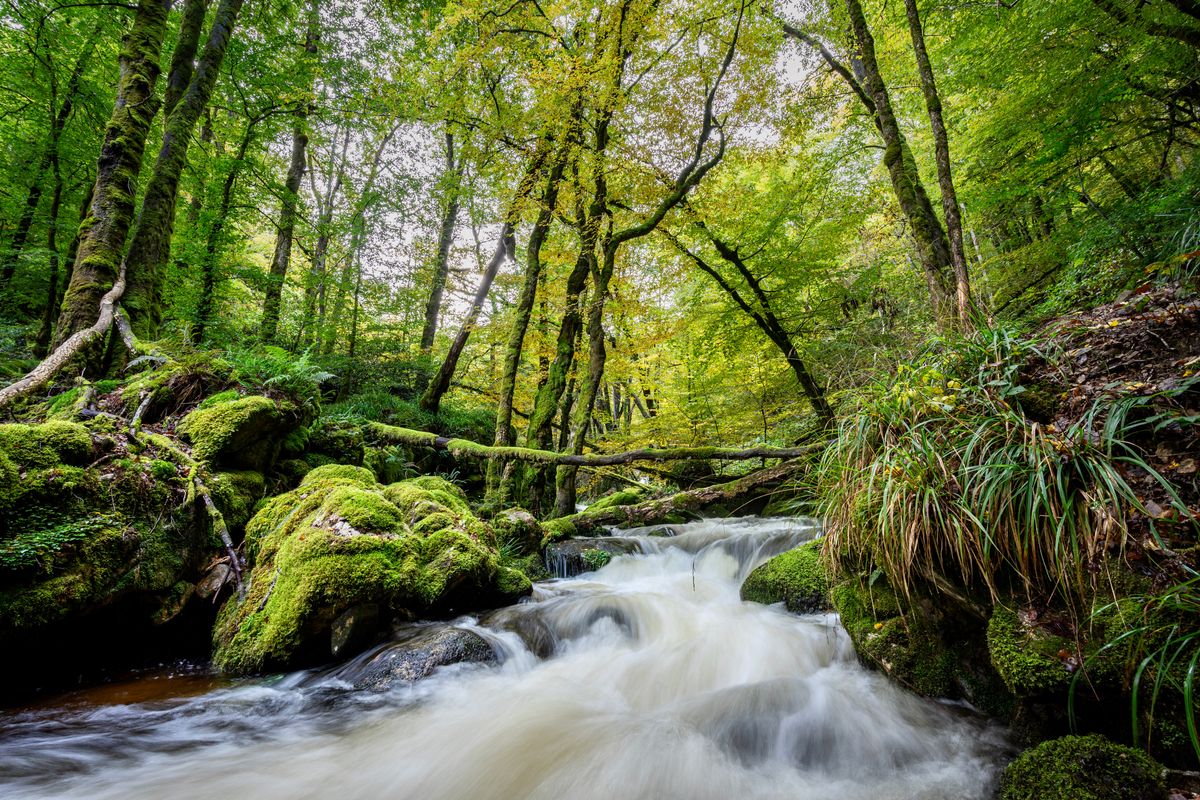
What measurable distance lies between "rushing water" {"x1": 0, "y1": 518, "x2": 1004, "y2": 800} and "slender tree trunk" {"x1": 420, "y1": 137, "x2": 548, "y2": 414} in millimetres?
7829

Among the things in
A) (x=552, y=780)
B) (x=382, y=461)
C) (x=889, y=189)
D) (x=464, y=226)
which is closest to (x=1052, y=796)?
(x=552, y=780)

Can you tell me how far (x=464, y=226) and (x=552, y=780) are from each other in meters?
14.5

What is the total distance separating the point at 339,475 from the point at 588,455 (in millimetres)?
3626

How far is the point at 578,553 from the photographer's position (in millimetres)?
6500

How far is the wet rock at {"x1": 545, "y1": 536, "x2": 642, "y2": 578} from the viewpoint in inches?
249

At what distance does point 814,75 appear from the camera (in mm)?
8438

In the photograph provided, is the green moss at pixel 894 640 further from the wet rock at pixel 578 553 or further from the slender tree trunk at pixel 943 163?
the wet rock at pixel 578 553

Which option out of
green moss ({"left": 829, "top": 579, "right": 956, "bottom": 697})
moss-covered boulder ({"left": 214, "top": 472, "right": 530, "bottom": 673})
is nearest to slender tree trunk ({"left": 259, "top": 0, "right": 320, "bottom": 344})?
moss-covered boulder ({"left": 214, "top": 472, "right": 530, "bottom": 673})

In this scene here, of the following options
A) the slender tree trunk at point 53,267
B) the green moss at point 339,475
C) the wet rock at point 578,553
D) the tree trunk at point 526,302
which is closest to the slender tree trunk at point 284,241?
the slender tree trunk at point 53,267

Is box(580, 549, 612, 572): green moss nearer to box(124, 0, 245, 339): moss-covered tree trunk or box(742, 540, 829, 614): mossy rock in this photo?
box(742, 540, 829, 614): mossy rock

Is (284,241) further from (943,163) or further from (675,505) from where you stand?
(943,163)

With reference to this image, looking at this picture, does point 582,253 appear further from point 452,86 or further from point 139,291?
point 139,291

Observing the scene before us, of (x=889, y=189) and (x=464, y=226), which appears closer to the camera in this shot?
(x=889, y=189)

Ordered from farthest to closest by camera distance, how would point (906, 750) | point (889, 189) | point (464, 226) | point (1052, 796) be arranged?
point (464, 226), point (889, 189), point (906, 750), point (1052, 796)
